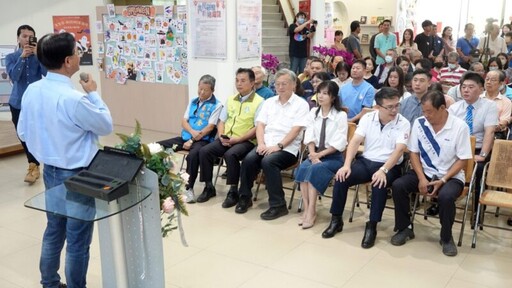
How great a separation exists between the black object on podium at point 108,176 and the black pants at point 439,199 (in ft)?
7.24

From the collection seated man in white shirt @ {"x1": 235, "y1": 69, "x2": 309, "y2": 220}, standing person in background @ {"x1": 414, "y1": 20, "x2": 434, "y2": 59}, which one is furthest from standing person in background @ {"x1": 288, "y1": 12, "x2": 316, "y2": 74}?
seated man in white shirt @ {"x1": 235, "y1": 69, "x2": 309, "y2": 220}

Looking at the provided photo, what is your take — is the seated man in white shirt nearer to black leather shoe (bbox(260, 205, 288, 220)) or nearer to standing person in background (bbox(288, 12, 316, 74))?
black leather shoe (bbox(260, 205, 288, 220))

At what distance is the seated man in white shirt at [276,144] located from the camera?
427 cm

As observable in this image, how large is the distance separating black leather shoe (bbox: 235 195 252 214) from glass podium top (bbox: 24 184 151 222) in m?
2.22

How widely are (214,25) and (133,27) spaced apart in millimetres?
1752

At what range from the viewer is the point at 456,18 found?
13.2 m

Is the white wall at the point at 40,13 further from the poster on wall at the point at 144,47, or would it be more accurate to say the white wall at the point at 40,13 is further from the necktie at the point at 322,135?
the necktie at the point at 322,135

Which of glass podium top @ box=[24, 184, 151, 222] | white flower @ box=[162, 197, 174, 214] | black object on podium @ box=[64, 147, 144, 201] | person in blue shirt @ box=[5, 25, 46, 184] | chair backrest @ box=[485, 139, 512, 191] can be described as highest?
person in blue shirt @ box=[5, 25, 46, 184]

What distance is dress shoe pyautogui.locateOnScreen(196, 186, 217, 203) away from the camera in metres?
4.67

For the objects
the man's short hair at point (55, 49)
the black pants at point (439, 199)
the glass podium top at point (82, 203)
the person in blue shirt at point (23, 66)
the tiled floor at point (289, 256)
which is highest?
the man's short hair at point (55, 49)

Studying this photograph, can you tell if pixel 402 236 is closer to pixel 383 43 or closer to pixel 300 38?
pixel 300 38

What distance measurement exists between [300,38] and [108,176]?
6574 millimetres

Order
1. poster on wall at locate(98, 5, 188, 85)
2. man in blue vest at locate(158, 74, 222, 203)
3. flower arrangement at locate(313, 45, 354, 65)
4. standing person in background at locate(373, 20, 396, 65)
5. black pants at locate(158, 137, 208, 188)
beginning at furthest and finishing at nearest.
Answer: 1. standing person in background at locate(373, 20, 396, 65)
2. flower arrangement at locate(313, 45, 354, 65)
3. poster on wall at locate(98, 5, 188, 85)
4. man in blue vest at locate(158, 74, 222, 203)
5. black pants at locate(158, 137, 208, 188)

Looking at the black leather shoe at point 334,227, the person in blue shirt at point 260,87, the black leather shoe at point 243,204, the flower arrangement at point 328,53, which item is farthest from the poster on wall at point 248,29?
the black leather shoe at point 334,227
